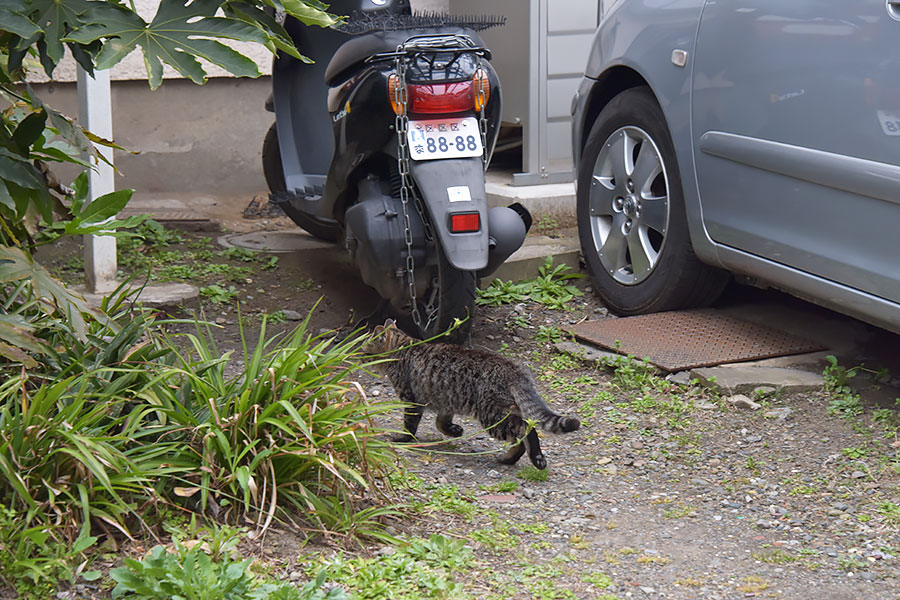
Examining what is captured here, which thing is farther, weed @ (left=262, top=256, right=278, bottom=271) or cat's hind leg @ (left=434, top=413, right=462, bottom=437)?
weed @ (left=262, top=256, right=278, bottom=271)

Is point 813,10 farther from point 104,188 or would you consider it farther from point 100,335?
point 104,188

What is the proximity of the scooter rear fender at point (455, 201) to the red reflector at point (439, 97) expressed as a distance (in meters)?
0.22

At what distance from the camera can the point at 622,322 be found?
5082 millimetres

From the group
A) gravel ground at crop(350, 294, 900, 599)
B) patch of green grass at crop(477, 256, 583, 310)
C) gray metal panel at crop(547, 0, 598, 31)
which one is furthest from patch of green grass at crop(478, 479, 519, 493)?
gray metal panel at crop(547, 0, 598, 31)

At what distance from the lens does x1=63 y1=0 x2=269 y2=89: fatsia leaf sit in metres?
2.68

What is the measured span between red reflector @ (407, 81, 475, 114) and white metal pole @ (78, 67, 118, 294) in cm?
158

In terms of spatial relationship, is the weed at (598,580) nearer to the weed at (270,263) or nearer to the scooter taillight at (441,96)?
Answer: the scooter taillight at (441,96)

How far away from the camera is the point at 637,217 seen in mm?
5250

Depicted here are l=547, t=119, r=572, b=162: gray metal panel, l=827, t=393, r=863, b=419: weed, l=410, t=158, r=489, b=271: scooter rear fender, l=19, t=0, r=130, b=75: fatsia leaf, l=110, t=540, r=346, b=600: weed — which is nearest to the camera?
l=110, t=540, r=346, b=600: weed

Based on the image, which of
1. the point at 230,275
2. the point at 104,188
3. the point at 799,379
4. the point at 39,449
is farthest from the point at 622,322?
the point at 39,449

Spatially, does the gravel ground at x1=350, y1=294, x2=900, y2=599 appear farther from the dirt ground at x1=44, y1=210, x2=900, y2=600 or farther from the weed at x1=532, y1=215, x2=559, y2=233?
the weed at x1=532, y1=215, x2=559, y2=233

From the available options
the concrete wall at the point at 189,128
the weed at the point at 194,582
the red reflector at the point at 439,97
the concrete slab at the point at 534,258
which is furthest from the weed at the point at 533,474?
the concrete wall at the point at 189,128

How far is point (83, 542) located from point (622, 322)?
3.03 m

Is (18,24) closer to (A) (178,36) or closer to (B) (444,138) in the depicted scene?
(A) (178,36)
